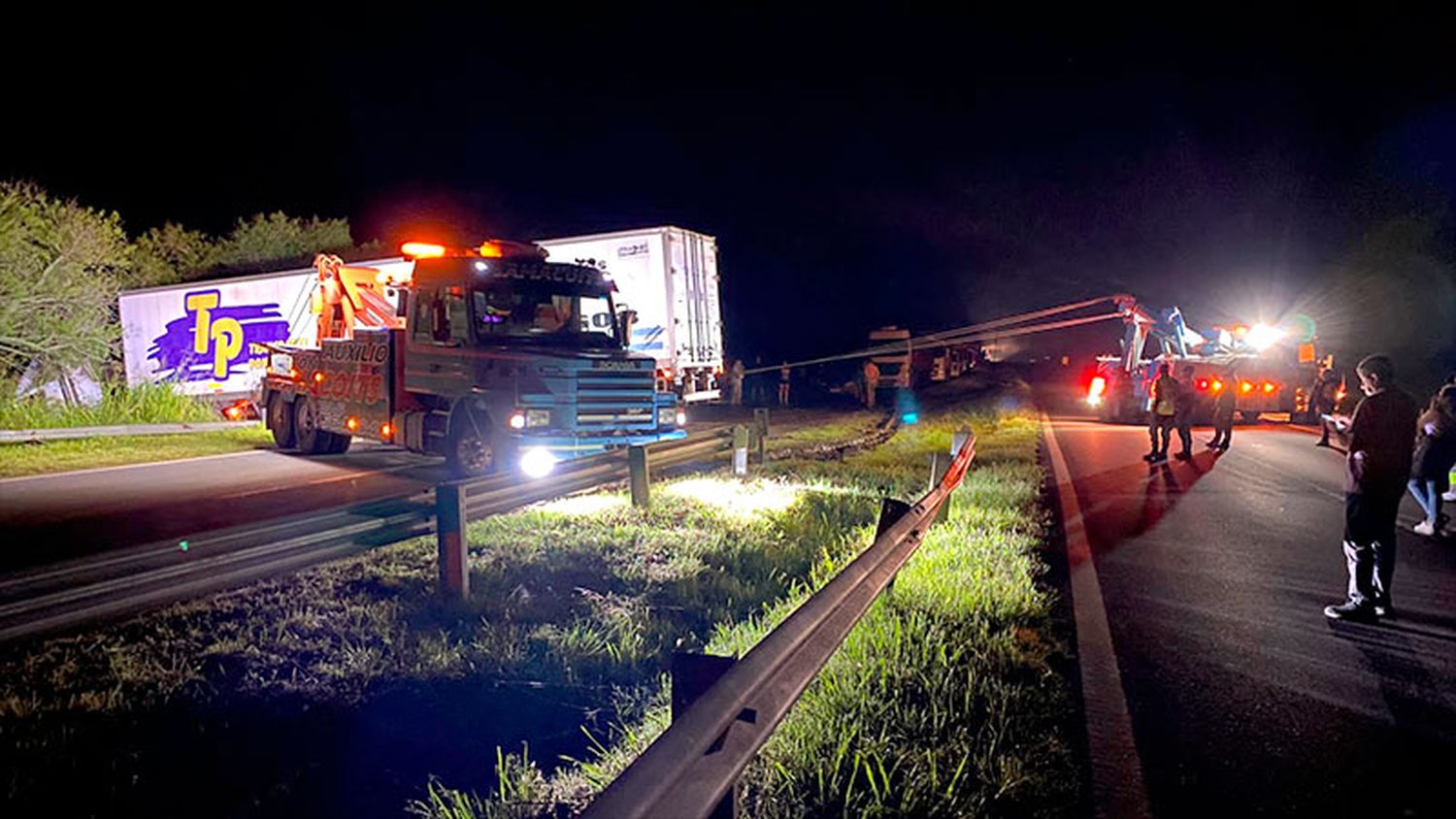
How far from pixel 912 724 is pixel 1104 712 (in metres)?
1.06

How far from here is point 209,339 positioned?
22.9m

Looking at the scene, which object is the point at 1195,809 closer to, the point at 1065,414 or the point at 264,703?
the point at 264,703

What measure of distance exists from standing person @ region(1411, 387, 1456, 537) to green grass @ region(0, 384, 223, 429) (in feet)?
72.1

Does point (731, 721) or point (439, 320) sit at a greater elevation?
point (439, 320)

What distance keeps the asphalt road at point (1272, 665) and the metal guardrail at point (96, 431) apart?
1758cm

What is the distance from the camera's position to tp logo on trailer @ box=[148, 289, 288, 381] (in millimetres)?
22266

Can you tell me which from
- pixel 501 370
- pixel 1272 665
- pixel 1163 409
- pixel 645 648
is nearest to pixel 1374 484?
pixel 1272 665

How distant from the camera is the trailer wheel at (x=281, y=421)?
14.8m

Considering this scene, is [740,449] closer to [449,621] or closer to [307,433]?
[449,621]

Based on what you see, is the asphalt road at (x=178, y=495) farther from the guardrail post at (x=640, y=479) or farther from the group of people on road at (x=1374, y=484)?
the group of people on road at (x=1374, y=484)

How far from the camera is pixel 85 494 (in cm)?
1043

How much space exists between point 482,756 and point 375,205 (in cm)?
4968

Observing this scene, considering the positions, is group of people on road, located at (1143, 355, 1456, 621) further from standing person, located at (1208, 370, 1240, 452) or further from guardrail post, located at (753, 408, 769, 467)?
standing person, located at (1208, 370, 1240, 452)

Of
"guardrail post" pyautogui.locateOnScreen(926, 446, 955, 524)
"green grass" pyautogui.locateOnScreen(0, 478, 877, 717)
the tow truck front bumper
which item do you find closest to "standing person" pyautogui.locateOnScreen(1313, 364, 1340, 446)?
"guardrail post" pyautogui.locateOnScreen(926, 446, 955, 524)
